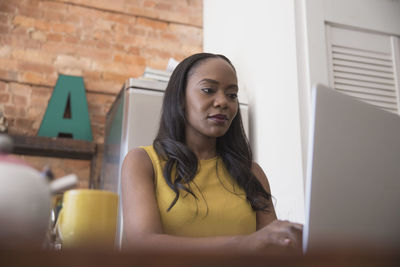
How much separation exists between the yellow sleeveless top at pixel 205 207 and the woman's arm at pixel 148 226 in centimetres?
5

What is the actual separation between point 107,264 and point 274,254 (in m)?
0.12

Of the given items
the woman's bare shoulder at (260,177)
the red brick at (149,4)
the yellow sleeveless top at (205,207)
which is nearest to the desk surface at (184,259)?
the yellow sleeveless top at (205,207)

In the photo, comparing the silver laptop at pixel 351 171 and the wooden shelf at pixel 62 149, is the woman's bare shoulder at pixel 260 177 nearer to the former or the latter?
the silver laptop at pixel 351 171

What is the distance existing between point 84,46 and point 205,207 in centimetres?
219

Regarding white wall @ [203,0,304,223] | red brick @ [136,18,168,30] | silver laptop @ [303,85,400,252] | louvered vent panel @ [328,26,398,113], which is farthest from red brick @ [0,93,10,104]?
silver laptop @ [303,85,400,252]

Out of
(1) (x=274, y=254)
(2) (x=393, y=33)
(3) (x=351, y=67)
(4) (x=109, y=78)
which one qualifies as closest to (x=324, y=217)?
(1) (x=274, y=254)

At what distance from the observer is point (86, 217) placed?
2.04ft

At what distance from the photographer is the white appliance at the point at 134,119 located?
7.31 feet

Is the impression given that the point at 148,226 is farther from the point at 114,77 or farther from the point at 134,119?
the point at 114,77

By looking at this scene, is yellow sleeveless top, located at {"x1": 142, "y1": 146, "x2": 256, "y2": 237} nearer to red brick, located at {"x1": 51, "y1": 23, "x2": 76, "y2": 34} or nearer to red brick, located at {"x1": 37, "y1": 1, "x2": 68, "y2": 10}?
red brick, located at {"x1": 51, "y1": 23, "x2": 76, "y2": 34}

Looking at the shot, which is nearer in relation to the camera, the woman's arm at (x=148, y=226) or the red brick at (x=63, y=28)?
the woman's arm at (x=148, y=226)

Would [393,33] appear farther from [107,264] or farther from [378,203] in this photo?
[107,264]

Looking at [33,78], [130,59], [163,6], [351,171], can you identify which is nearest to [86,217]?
[351,171]

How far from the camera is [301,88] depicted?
2105mm
